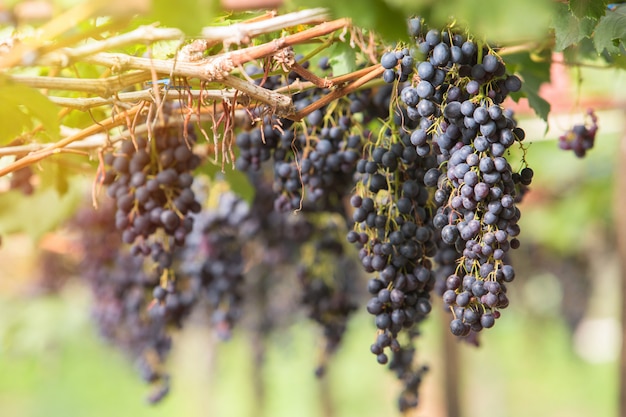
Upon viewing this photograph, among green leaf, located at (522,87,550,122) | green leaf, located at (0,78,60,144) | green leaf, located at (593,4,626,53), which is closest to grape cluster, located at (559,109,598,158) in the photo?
green leaf, located at (522,87,550,122)

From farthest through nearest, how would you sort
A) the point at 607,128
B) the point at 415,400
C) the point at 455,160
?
the point at 607,128, the point at 415,400, the point at 455,160

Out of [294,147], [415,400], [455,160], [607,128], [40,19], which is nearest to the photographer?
[455,160]

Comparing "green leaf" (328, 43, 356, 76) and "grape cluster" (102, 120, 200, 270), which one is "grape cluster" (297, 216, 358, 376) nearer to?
"grape cluster" (102, 120, 200, 270)

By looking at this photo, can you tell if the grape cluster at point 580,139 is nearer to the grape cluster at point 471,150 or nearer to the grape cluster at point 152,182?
the grape cluster at point 471,150

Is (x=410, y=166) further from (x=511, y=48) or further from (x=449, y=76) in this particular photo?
(x=511, y=48)

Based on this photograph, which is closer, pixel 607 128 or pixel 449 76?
pixel 449 76

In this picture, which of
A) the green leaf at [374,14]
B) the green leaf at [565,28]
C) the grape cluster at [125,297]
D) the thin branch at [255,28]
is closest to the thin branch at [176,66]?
the thin branch at [255,28]

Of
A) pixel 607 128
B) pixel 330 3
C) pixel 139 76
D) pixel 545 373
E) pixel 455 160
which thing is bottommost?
pixel 545 373

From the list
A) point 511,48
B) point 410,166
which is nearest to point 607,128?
point 511,48
